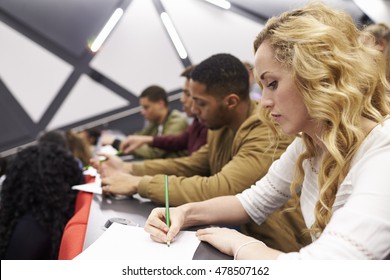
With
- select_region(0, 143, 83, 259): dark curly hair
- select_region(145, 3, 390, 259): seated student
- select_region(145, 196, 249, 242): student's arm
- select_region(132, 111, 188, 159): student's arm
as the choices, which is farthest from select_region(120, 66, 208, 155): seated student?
select_region(145, 3, 390, 259): seated student

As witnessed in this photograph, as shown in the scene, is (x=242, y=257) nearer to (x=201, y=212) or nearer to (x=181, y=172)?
(x=201, y=212)

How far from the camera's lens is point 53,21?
12.4ft

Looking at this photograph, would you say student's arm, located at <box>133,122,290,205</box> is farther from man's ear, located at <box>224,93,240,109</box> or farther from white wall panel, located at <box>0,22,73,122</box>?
white wall panel, located at <box>0,22,73,122</box>

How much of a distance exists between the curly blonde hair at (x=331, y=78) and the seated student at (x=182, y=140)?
1.38 m

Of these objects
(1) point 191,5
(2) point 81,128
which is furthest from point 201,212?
(2) point 81,128

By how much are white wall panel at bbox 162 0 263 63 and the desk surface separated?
95 centimetres

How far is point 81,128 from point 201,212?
11.9 feet

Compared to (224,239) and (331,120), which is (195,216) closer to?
(224,239)

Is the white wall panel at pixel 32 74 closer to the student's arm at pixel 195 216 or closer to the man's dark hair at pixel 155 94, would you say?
the man's dark hair at pixel 155 94

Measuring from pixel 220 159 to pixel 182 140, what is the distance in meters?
0.97

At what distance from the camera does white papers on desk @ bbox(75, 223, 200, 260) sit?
88 centimetres

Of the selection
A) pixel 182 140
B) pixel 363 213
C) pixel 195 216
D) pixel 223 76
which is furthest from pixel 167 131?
pixel 363 213

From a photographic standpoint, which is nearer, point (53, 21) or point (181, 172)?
point (181, 172)

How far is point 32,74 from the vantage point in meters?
4.07
